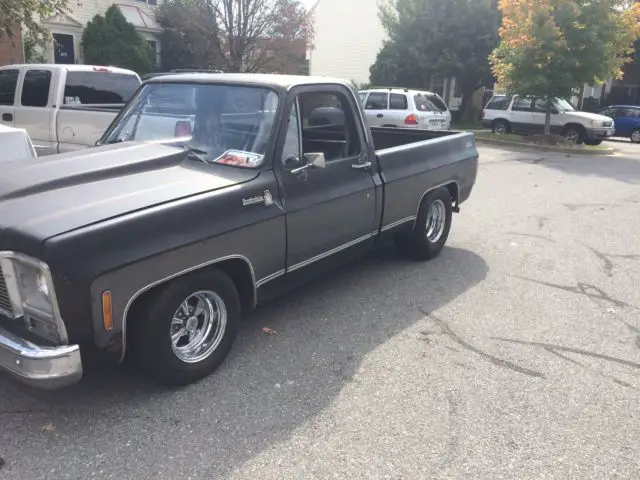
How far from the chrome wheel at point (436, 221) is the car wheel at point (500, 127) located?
17.0 metres

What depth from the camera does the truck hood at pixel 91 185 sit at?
295 centimetres

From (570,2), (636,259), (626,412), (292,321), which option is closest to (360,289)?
(292,321)

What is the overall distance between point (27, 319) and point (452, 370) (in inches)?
102

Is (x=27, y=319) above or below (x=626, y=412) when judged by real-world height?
above

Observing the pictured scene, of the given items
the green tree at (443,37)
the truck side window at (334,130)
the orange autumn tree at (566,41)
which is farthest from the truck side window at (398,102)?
the truck side window at (334,130)

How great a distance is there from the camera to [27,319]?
3033mm

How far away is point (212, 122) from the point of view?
13.7 feet

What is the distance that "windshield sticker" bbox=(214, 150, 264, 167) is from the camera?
155 inches

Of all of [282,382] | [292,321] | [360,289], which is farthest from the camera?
[360,289]

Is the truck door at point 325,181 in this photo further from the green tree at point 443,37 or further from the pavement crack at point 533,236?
the green tree at point 443,37

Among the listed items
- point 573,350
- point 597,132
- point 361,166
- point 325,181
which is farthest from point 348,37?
point 573,350

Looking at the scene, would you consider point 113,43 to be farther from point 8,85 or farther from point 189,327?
point 189,327

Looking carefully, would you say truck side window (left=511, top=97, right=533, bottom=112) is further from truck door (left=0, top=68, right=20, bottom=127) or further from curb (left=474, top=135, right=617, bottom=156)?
truck door (left=0, top=68, right=20, bottom=127)

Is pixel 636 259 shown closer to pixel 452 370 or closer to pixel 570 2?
pixel 452 370
